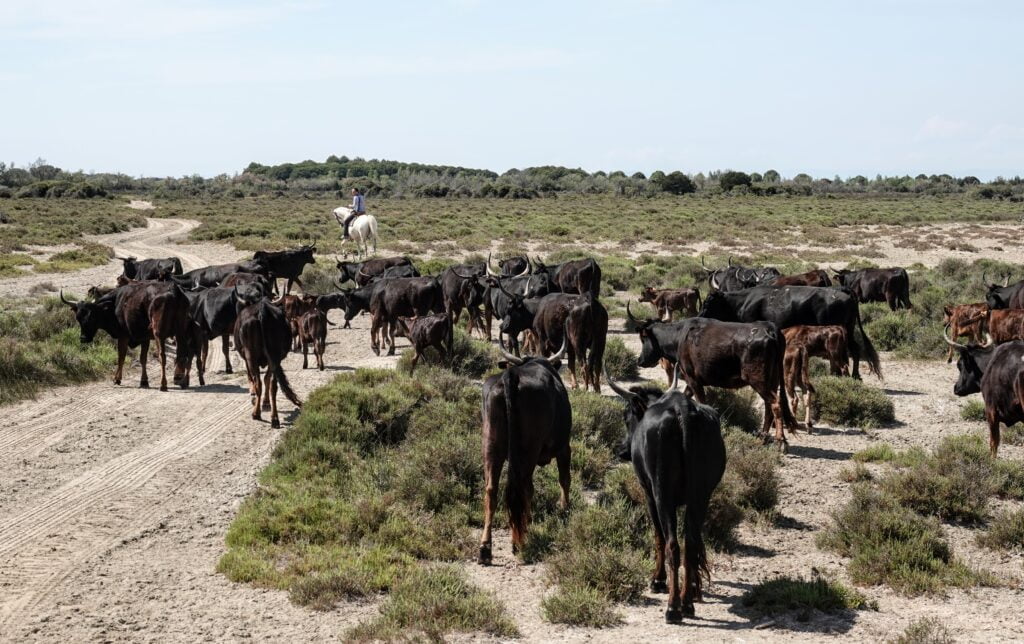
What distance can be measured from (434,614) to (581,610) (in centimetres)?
112

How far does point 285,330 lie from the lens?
1407 centimetres

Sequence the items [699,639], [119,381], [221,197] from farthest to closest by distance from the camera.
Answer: [221,197]
[119,381]
[699,639]

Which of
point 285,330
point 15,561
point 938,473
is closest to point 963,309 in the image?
point 938,473

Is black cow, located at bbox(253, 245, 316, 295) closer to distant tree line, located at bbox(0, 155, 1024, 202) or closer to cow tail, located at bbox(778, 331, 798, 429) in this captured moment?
cow tail, located at bbox(778, 331, 798, 429)

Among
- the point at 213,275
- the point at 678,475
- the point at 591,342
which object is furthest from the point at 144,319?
the point at 678,475

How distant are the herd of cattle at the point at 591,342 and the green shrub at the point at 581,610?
1.64 feet

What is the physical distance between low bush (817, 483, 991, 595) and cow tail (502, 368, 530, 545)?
9.61 ft

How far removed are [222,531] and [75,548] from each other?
53.5 inches

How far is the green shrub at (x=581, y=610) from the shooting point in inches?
290

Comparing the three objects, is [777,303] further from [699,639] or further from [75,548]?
[75,548]

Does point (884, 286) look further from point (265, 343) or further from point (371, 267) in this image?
point (265, 343)

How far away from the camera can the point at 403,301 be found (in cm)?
1928

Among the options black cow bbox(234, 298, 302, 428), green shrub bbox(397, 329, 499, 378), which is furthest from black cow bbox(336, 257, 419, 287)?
black cow bbox(234, 298, 302, 428)

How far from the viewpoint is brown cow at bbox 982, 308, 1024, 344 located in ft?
53.8
